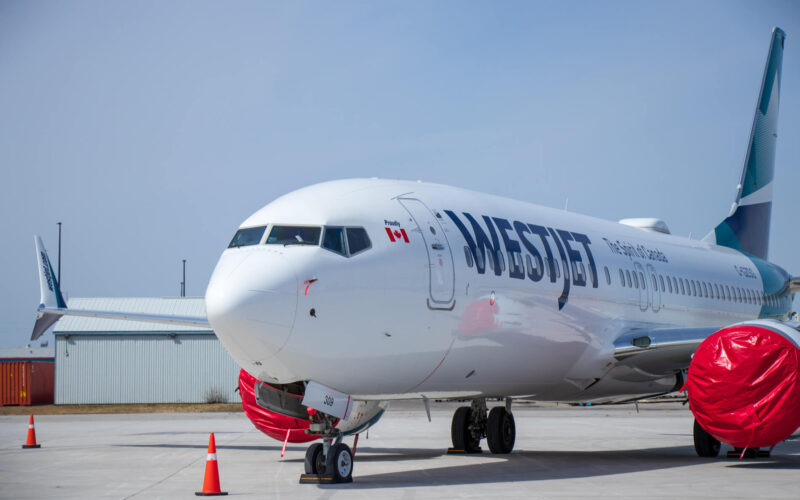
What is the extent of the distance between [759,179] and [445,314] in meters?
17.0

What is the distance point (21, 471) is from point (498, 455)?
8.04 m

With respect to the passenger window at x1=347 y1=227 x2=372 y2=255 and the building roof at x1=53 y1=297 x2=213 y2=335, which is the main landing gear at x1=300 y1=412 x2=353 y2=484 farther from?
the building roof at x1=53 y1=297 x2=213 y2=335

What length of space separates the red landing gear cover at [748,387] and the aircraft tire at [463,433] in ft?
17.3

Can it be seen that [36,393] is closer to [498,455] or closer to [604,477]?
[498,455]

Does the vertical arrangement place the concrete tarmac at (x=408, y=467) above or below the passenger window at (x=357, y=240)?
below

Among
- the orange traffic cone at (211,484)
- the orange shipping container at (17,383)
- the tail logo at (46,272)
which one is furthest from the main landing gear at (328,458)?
the orange shipping container at (17,383)

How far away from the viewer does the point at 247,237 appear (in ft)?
40.6

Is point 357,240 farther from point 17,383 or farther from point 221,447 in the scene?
point 17,383

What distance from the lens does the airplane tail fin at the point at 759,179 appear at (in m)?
25.5

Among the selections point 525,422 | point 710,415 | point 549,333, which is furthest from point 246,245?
point 525,422

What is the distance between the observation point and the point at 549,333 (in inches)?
602

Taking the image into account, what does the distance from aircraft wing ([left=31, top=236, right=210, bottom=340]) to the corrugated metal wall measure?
2579cm

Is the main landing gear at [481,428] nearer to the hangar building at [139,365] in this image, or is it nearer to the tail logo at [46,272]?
the tail logo at [46,272]

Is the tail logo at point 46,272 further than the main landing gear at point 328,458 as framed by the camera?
Yes
